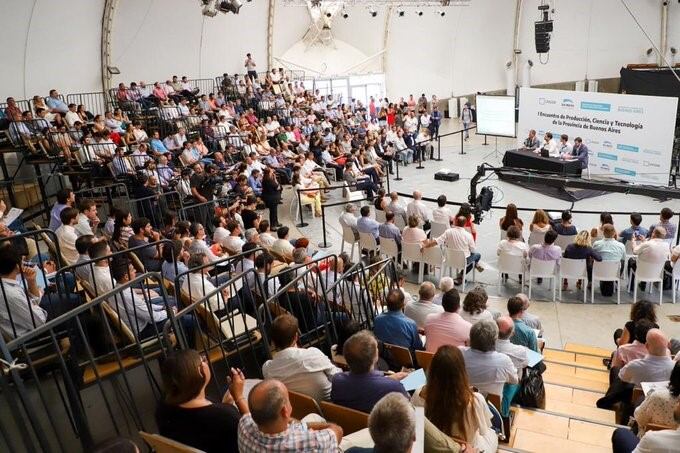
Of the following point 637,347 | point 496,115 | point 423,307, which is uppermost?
point 496,115

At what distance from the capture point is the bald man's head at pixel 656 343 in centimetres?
432

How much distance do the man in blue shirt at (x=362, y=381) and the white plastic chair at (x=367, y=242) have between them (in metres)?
6.05

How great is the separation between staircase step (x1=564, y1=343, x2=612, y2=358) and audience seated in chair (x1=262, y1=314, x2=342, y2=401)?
4.00 metres

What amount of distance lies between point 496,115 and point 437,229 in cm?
969

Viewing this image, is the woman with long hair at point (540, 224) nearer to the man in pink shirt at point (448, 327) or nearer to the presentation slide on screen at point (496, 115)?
the man in pink shirt at point (448, 327)

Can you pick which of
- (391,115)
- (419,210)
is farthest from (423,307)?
(391,115)

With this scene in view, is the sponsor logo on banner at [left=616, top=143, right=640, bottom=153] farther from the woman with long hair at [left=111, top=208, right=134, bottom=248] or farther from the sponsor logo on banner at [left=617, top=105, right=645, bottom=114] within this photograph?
the woman with long hair at [left=111, top=208, right=134, bottom=248]

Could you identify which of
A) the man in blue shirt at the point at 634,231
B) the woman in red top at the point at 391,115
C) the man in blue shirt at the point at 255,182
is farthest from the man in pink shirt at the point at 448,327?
the woman in red top at the point at 391,115

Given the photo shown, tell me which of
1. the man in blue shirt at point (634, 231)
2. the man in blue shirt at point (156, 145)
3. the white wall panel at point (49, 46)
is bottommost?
the man in blue shirt at point (634, 231)

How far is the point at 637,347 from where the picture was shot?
4.79m

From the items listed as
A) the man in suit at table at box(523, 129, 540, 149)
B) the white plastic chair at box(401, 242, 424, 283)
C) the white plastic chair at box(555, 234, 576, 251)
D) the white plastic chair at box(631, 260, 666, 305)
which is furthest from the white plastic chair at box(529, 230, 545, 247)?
the man in suit at table at box(523, 129, 540, 149)

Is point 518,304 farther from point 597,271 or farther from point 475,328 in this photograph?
point 597,271

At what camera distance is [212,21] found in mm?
19141

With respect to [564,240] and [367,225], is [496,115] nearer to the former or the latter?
[564,240]
